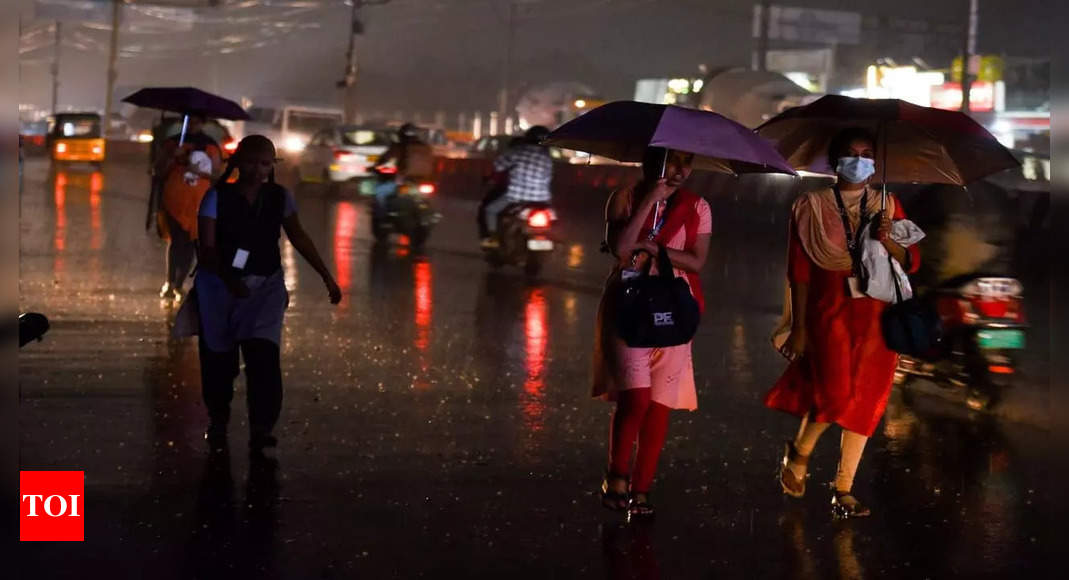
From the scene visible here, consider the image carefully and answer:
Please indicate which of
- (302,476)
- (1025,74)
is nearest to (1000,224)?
(302,476)

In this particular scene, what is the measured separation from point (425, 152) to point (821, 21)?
42278 millimetres

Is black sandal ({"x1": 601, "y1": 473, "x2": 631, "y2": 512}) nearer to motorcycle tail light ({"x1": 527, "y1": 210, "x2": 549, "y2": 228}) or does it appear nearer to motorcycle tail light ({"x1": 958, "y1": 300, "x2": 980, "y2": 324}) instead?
motorcycle tail light ({"x1": 958, "y1": 300, "x2": 980, "y2": 324})

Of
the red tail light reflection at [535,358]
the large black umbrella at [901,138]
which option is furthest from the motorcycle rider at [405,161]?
the large black umbrella at [901,138]

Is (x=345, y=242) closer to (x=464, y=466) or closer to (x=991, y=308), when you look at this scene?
(x=991, y=308)

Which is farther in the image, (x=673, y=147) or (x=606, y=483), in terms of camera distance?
(x=606, y=483)

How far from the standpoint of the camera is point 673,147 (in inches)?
237

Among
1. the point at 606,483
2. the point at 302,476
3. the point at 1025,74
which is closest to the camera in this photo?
the point at 606,483

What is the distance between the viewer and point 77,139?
4600 centimetres

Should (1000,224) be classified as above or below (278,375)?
above

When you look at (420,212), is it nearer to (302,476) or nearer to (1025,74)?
(302,476)

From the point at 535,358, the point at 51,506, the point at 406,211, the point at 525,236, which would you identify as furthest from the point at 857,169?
the point at 406,211

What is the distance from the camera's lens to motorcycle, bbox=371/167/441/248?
2003 cm

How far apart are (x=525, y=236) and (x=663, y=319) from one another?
11.0 m

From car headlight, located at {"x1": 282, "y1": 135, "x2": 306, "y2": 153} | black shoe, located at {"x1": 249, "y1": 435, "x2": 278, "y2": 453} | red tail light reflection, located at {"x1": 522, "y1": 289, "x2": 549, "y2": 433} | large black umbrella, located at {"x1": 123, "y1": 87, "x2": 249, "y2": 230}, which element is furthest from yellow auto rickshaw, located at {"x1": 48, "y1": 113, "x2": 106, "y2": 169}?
black shoe, located at {"x1": 249, "y1": 435, "x2": 278, "y2": 453}
